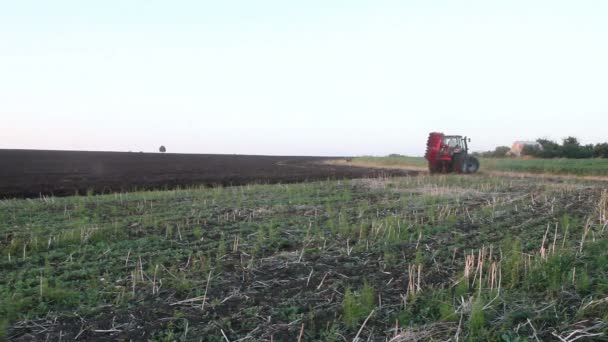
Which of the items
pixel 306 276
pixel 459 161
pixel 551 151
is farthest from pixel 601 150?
pixel 306 276

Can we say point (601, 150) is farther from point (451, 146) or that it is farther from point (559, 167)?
point (451, 146)

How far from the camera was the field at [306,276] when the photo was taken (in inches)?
191

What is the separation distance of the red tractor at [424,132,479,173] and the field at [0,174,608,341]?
1289 centimetres

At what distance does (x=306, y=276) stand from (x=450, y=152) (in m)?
19.3

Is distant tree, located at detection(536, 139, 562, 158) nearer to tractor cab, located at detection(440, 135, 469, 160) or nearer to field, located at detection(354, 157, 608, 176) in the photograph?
field, located at detection(354, 157, 608, 176)

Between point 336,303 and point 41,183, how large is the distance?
62.8ft

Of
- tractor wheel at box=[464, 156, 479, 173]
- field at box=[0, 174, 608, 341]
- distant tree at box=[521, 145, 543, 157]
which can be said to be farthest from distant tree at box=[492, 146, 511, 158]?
field at box=[0, 174, 608, 341]

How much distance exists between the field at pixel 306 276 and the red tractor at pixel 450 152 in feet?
42.3

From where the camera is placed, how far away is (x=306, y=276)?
6438mm

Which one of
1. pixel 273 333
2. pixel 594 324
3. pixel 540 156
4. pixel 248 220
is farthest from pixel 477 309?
pixel 540 156

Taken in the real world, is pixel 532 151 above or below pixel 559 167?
above

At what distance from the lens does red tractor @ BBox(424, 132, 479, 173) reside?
79.6 ft

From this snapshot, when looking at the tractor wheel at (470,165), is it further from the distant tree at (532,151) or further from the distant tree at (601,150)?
the distant tree at (601,150)

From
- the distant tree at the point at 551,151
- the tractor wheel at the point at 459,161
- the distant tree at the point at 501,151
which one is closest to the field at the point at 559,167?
the tractor wheel at the point at 459,161
